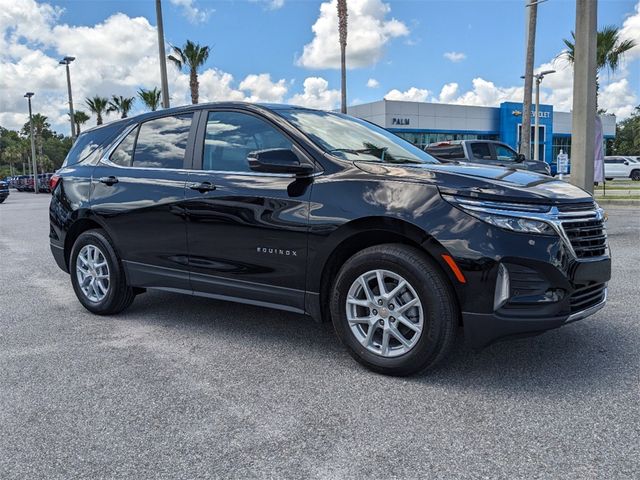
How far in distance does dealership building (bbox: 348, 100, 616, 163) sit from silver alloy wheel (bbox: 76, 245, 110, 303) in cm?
3855

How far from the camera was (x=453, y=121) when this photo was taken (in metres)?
48.2

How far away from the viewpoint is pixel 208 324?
475 centimetres

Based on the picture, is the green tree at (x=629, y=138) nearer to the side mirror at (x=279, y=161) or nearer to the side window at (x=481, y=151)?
the side window at (x=481, y=151)

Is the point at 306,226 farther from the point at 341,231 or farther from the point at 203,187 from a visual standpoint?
the point at 203,187

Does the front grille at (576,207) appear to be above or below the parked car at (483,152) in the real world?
below

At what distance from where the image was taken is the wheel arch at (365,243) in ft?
10.8

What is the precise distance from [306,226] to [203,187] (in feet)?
3.14

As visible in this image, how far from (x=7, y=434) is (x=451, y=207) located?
8.51 feet

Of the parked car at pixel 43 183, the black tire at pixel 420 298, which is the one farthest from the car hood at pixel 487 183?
the parked car at pixel 43 183

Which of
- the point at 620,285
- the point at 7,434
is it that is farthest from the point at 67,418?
the point at 620,285

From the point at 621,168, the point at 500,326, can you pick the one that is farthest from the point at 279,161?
the point at 621,168

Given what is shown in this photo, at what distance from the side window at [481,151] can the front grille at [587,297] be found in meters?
11.8

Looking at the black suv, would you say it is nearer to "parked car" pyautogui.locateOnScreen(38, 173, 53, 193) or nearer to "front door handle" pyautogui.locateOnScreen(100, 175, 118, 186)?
"front door handle" pyautogui.locateOnScreen(100, 175, 118, 186)

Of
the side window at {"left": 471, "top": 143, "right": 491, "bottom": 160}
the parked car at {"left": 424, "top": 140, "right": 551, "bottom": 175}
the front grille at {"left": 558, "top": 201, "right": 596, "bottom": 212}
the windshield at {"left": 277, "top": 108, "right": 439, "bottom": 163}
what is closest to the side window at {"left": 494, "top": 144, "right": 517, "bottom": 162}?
the parked car at {"left": 424, "top": 140, "right": 551, "bottom": 175}
